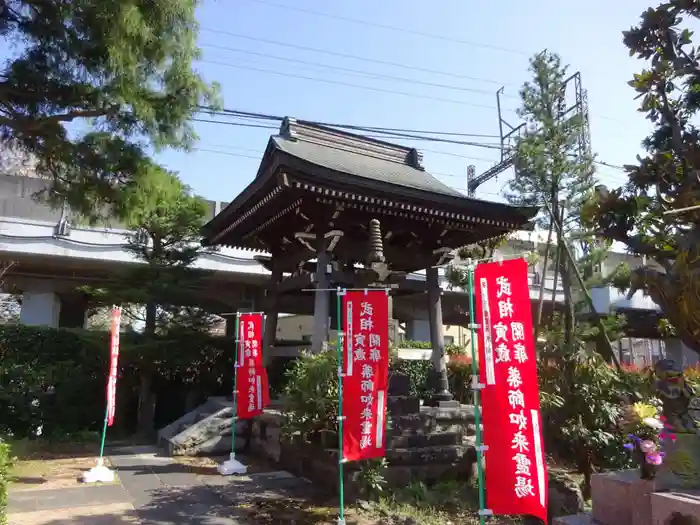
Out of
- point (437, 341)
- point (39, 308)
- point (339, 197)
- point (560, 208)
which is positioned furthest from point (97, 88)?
point (39, 308)

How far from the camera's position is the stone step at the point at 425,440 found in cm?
721

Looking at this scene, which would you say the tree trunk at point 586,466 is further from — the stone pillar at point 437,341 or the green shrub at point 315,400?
the green shrub at point 315,400

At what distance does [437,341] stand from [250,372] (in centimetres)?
359

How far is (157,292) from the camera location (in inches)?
460

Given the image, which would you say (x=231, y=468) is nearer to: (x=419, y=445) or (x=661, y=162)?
(x=419, y=445)

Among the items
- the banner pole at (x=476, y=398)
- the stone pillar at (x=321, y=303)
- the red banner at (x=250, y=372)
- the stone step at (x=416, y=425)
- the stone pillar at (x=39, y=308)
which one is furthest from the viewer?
the stone pillar at (x=39, y=308)

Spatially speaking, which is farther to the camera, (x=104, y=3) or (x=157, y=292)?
(x=157, y=292)

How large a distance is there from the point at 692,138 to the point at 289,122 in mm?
7216

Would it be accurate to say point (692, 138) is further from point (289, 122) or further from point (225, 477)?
point (225, 477)

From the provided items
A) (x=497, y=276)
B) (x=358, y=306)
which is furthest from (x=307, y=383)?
(x=497, y=276)

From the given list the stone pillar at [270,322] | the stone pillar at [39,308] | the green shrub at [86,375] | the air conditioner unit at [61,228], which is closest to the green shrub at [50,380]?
the green shrub at [86,375]

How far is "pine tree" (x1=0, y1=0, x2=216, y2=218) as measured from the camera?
6194 mm

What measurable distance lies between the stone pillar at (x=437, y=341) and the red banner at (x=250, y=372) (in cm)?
316

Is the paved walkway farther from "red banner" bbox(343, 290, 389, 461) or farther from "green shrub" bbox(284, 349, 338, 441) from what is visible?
"red banner" bbox(343, 290, 389, 461)
